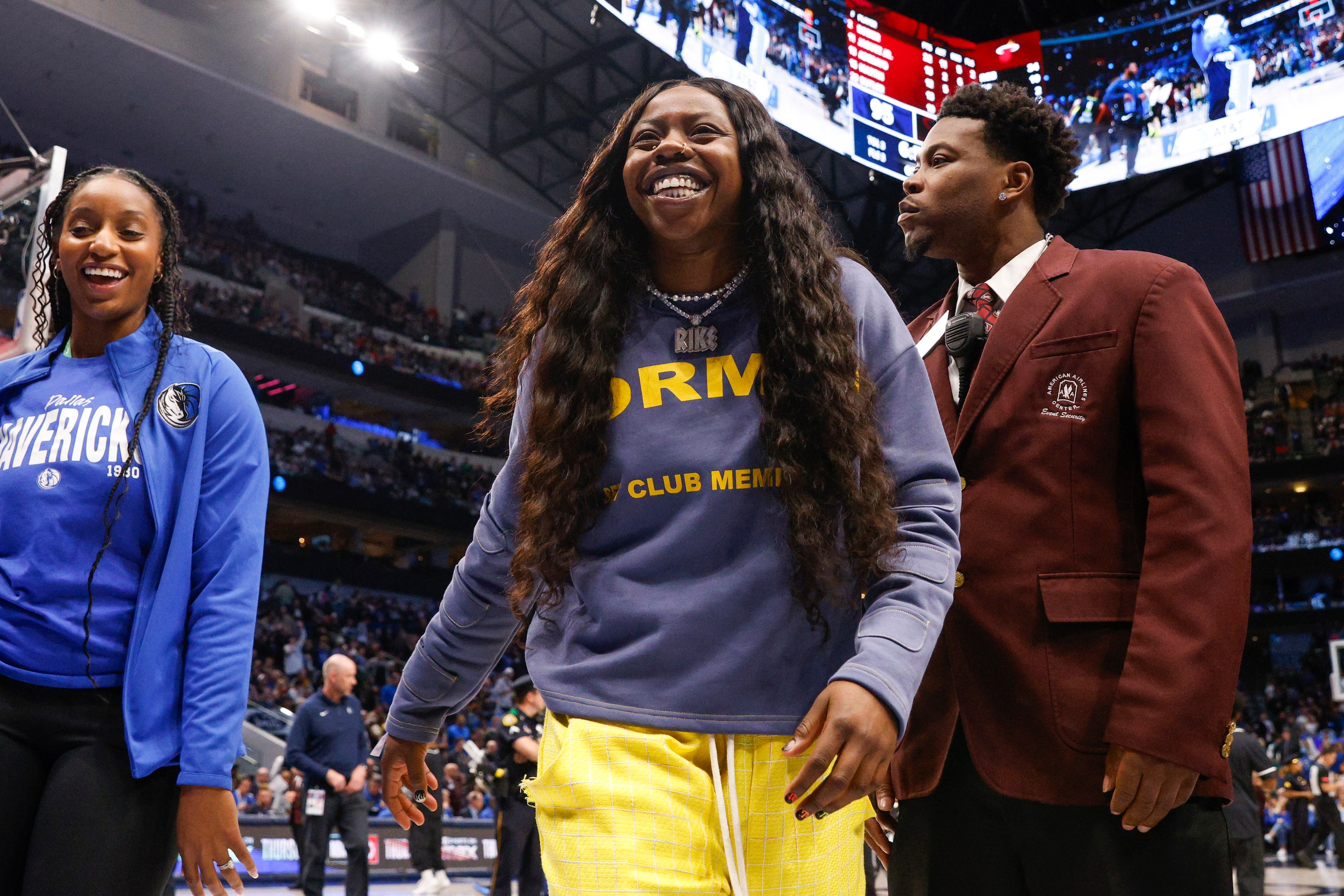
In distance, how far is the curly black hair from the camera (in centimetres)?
240

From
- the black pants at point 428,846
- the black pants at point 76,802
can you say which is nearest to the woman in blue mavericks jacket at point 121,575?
the black pants at point 76,802

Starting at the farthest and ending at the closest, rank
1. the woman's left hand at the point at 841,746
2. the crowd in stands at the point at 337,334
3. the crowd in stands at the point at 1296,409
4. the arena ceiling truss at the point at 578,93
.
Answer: the crowd in stands at the point at 1296,409, the crowd in stands at the point at 337,334, the arena ceiling truss at the point at 578,93, the woman's left hand at the point at 841,746

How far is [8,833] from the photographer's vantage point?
5.96 feet

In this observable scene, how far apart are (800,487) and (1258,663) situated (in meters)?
28.4

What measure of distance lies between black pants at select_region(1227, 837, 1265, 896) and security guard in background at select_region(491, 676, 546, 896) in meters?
4.71

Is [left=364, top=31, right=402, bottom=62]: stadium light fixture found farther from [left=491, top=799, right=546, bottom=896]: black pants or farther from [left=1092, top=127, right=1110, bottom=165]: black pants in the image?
[left=491, top=799, right=546, bottom=896]: black pants

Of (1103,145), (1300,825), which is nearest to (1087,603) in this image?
(1300,825)

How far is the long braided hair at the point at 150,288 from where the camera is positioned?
2.21m

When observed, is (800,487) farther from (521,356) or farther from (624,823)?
(521,356)

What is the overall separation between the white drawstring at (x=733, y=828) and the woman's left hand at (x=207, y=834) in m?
0.91

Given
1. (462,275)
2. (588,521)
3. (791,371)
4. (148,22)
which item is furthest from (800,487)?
(462,275)

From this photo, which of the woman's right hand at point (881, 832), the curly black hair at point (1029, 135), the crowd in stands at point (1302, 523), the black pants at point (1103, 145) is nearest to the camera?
the woman's right hand at point (881, 832)

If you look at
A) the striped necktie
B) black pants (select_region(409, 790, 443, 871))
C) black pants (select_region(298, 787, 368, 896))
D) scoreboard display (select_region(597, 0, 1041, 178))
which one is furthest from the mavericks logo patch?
scoreboard display (select_region(597, 0, 1041, 178))

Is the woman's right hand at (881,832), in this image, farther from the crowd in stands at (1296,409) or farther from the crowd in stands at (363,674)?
the crowd in stands at (1296,409)
